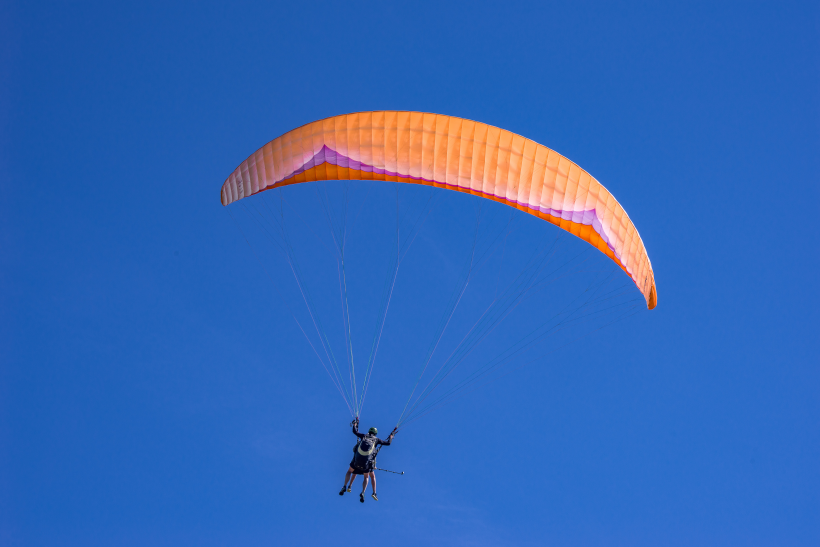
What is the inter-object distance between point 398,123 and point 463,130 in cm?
124

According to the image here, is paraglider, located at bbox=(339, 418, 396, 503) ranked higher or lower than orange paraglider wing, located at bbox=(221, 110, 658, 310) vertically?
lower

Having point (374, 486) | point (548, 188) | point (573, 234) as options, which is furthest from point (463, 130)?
point (374, 486)

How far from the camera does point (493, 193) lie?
15148 millimetres

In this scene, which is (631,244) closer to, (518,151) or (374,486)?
(518,151)

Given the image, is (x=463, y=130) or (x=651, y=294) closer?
(x=463, y=130)

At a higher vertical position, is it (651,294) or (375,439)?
(651,294)

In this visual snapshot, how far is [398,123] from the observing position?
15.1 meters

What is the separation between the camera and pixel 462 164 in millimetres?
15070

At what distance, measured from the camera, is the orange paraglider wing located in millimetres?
15000

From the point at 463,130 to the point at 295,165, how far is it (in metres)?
3.39

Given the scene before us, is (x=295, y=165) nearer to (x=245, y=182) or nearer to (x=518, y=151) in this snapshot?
(x=245, y=182)

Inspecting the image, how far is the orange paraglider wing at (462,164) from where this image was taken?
15.0m

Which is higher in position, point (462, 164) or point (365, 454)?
point (462, 164)

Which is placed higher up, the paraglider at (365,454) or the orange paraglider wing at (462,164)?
the orange paraglider wing at (462,164)
